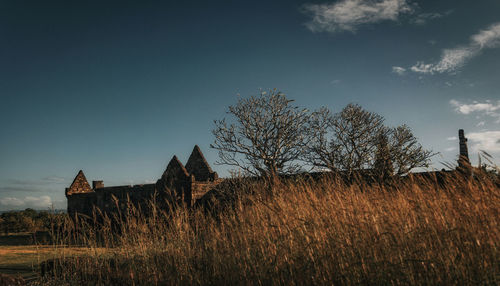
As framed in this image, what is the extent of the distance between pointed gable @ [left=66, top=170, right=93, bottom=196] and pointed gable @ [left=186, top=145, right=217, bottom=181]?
34.1 ft

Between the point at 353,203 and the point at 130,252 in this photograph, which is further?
the point at 130,252

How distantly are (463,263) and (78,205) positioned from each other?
89.8 feet

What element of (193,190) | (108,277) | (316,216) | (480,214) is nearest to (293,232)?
(316,216)

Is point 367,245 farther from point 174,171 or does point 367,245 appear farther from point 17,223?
point 17,223

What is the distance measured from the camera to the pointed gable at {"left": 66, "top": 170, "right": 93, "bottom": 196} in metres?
26.3

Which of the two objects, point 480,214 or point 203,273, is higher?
point 480,214

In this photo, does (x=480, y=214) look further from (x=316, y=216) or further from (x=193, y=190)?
(x=193, y=190)

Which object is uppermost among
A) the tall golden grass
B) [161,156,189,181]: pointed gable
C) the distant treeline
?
[161,156,189,181]: pointed gable

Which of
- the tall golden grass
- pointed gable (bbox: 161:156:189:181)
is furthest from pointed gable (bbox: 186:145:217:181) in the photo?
the tall golden grass

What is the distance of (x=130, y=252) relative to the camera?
22.4 feet

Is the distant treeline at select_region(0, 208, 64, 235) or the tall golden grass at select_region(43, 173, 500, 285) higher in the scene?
the tall golden grass at select_region(43, 173, 500, 285)

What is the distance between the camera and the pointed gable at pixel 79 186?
86.2ft

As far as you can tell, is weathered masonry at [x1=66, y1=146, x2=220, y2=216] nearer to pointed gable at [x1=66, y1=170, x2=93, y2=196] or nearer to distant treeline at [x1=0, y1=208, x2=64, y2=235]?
pointed gable at [x1=66, y1=170, x2=93, y2=196]

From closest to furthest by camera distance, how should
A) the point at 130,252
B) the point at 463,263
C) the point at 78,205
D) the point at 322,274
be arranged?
the point at 463,263 → the point at 322,274 → the point at 130,252 → the point at 78,205
